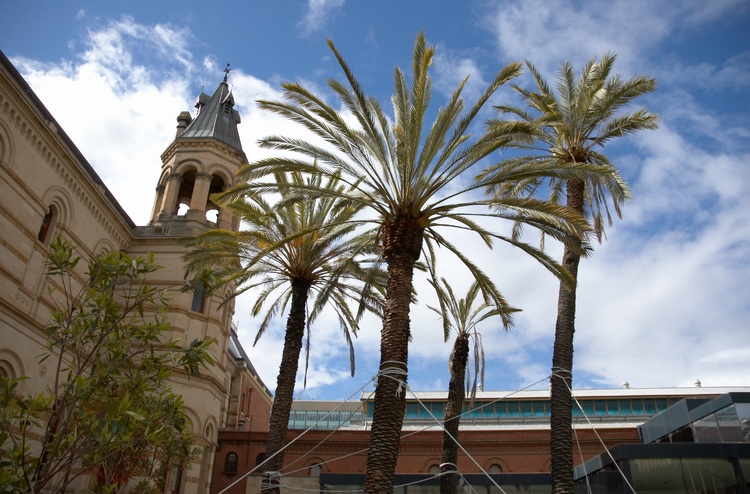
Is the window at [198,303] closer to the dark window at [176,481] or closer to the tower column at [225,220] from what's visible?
the tower column at [225,220]

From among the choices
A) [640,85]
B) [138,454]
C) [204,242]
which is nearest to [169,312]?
[204,242]

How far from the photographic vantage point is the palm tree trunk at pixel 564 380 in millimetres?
16734

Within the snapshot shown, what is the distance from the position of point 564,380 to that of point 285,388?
8722mm

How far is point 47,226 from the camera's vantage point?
2428 centimetres

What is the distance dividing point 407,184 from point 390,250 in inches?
69.8

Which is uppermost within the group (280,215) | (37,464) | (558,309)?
(280,215)

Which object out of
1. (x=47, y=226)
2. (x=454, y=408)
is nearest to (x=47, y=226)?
(x=47, y=226)

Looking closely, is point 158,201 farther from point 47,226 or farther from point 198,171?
point 47,226

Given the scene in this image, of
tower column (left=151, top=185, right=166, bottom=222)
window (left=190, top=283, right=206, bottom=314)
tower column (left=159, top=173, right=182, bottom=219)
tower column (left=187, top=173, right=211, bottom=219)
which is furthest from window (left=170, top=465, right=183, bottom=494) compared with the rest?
tower column (left=151, top=185, right=166, bottom=222)

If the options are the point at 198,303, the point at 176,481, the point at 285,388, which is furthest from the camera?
the point at 198,303

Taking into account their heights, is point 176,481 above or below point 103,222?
below

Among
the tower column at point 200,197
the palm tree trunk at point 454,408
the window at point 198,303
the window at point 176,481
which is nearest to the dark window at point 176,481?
the window at point 176,481

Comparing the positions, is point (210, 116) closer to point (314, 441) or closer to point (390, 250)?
point (314, 441)

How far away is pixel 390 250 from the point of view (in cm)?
1611
